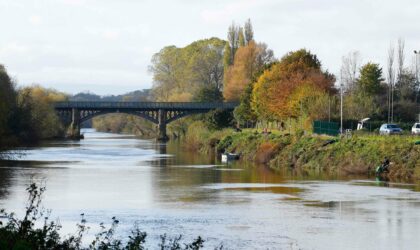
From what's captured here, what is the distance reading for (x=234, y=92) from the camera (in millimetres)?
138250

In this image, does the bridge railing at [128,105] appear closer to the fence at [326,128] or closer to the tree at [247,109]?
the tree at [247,109]

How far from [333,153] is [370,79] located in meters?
38.1

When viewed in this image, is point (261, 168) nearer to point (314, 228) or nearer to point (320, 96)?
point (320, 96)

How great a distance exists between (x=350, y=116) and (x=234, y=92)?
49.6m

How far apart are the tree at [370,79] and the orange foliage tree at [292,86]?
714 centimetres

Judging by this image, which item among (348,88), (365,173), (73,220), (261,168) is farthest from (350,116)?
(73,220)

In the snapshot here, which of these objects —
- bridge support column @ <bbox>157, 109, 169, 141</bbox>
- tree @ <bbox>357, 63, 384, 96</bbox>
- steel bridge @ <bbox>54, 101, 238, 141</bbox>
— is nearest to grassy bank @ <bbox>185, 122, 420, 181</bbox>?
tree @ <bbox>357, 63, 384, 96</bbox>

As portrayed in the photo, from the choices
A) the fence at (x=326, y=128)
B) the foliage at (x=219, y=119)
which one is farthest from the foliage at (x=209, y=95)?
the fence at (x=326, y=128)

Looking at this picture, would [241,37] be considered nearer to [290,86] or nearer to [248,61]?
[248,61]

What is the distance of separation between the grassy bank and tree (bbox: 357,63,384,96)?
19.1 meters

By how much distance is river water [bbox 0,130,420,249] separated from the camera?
34375 millimetres

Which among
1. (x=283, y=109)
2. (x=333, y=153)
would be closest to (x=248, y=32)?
(x=283, y=109)

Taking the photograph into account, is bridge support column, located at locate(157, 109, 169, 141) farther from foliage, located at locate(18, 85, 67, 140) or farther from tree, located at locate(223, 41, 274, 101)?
tree, located at locate(223, 41, 274, 101)

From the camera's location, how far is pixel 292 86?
97062 millimetres
